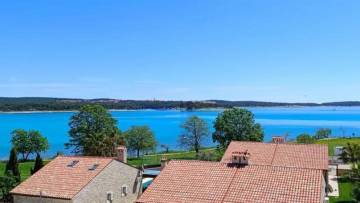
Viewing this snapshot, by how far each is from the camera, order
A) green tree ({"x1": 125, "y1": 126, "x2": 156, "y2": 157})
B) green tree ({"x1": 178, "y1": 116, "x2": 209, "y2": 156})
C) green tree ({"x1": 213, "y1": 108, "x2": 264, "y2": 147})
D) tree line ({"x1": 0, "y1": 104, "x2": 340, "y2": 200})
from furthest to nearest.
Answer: green tree ({"x1": 178, "y1": 116, "x2": 209, "y2": 156}), green tree ({"x1": 125, "y1": 126, "x2": 156, "y2": 157}), green tree ({"x1": 213, "y1": 108, "x2": 264, "y2": 147}), tree line ({"x1": 0, "y1": 104, "x2": 340, "y2": 200})

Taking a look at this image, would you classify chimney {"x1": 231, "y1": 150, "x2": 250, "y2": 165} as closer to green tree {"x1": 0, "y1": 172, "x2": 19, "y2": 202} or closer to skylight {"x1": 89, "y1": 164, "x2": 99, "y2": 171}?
skylight {"x1": 89, "y1": 164, "x2": 99, "y2": 171}

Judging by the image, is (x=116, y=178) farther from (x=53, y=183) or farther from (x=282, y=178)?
(x=282, y=178)

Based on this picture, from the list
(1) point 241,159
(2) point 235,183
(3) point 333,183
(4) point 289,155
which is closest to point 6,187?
(1) point 241,159

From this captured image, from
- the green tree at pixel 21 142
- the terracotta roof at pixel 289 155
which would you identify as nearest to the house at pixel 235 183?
the terracotta roof at pixel 289 155

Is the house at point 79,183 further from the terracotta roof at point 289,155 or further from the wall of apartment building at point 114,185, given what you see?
the terracotta roof at point 289,155

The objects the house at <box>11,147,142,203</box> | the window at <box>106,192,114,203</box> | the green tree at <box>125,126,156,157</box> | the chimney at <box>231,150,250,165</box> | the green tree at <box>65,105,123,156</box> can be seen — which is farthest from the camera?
the green tree at <box>125,126,156,157</box>

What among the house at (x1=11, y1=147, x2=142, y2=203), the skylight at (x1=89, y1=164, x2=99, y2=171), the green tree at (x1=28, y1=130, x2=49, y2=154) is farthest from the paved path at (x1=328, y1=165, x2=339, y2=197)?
the green tree at (x1=28, y1=130, x2=49, y2=154)

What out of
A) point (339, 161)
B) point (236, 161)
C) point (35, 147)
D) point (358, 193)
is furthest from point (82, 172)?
point (35, 147)
